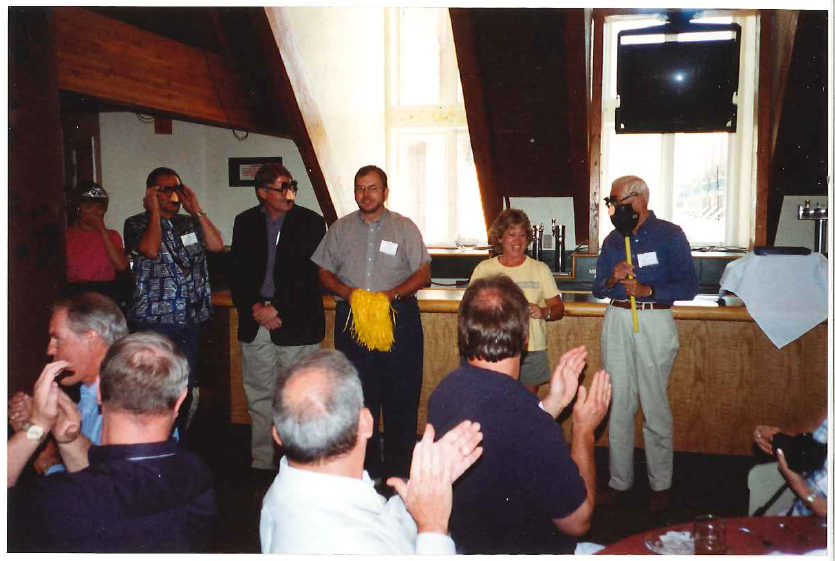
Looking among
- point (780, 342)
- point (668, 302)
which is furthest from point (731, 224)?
point (668, 302)

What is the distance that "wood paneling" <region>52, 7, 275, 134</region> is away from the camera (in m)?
3.57

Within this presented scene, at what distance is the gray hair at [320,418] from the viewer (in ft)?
3.99

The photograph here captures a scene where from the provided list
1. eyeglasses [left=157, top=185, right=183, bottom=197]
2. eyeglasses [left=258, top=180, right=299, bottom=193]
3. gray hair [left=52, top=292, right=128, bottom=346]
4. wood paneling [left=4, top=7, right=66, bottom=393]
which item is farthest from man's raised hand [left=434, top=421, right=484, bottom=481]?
eyeglasses [left=157, top=185, right=183, bottom=197]

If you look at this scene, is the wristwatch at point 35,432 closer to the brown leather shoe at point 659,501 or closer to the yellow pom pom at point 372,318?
the yellow pom pom at point 372,318

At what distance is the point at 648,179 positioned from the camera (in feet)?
22.1

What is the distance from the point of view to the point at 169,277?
3.10m

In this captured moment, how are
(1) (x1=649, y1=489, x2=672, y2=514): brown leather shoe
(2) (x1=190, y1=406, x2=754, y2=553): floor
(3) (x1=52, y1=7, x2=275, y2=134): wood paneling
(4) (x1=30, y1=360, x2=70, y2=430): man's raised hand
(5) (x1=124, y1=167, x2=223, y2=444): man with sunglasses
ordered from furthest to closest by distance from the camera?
(3) (x1=52, y1=7, x2=275, y2=134): wood paneling
(5) (x1=124, y1=167, x2=223, y2=444): man with sunglasses
(1) (x1=649, y1=489, x2=672, y2=514): brown leather shoe
(2) (x1=190, y1=406, x2=754, y2=553): floor
(4) (x1=30, y1=360, x2=70, y2=430): man's raised hand

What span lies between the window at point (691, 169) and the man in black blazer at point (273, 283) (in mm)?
3928

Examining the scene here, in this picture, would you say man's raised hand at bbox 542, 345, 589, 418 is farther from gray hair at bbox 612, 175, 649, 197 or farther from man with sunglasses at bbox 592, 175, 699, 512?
gray hair at bbox 612, 175, 649, 197

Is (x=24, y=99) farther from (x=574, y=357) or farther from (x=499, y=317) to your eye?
(x=574, y=357)

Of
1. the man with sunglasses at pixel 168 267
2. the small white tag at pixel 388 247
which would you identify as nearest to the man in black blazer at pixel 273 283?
the man with sunglasses at pixel 168 267

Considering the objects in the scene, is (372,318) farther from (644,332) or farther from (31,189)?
(31,189)

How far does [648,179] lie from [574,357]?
5.42 meters

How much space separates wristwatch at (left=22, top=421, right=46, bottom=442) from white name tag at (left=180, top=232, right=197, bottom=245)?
1.69 m
